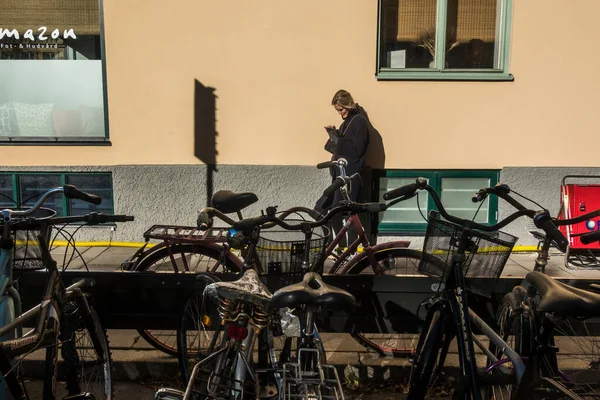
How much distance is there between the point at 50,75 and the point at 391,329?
6.17 meters

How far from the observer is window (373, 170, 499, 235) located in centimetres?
734

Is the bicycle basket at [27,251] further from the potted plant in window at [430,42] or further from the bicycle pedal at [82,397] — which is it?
the potted plant in window at [430,42]

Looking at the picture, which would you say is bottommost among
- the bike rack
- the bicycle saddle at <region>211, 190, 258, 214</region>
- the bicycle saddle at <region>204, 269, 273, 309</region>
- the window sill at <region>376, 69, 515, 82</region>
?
the bike rack

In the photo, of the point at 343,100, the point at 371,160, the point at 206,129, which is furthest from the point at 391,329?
the point at 206,129

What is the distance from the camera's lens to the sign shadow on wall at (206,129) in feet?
23.7

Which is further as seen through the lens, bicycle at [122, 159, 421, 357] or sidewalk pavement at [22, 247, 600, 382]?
bicycle at [122, 159, 421, 357]

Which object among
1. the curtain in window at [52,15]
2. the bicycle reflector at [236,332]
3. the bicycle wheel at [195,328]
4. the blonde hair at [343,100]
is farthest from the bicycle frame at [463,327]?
the curtain in window at [52,15]

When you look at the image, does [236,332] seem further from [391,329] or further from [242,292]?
[391,329]

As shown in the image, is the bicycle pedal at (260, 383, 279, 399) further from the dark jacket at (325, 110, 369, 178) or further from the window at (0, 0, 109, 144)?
the window at (0, 0, 109, 144)

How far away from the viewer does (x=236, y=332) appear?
8.34ft

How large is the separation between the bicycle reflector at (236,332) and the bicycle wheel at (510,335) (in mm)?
1213

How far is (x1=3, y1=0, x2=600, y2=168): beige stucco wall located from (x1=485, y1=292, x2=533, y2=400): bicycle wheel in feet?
14.4

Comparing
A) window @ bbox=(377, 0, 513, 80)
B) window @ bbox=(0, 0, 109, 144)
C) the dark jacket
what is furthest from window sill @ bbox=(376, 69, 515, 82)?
window @ bbox=(0, 0, 109, 144)

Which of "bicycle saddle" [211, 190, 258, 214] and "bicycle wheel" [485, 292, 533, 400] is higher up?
"bicycle saddle" [211, 190, 258, 214]
